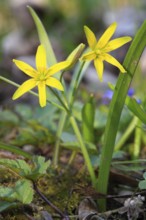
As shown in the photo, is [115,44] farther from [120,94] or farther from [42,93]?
[42,93]

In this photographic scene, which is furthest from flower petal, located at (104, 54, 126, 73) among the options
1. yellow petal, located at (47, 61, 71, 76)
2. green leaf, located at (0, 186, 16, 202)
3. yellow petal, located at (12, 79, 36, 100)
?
green leaf, located at (0, 186, 16, 202)

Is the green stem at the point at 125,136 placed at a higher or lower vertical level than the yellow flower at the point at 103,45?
→ lower

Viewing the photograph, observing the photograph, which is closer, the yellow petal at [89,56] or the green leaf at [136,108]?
the yellow petal at [89,56]

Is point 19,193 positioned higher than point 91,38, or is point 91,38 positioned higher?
point 91,38

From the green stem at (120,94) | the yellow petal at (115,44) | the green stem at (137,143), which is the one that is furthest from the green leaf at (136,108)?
the green stem at (137,143)

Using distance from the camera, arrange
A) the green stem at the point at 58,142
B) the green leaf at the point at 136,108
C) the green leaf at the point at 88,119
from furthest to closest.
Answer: the green stem at the point at 58,142 → the green leaf at the point at 88,119 → the green leaf at the point at 136,108

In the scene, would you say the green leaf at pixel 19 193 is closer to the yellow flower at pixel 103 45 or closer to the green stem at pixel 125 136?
the yellow flower at pixel 103 45

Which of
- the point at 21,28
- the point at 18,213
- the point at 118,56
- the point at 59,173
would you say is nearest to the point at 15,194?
the point at 18,213

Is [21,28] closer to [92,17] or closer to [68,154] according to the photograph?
[92,17]

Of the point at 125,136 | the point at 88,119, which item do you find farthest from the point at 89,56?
the point at 125,136
